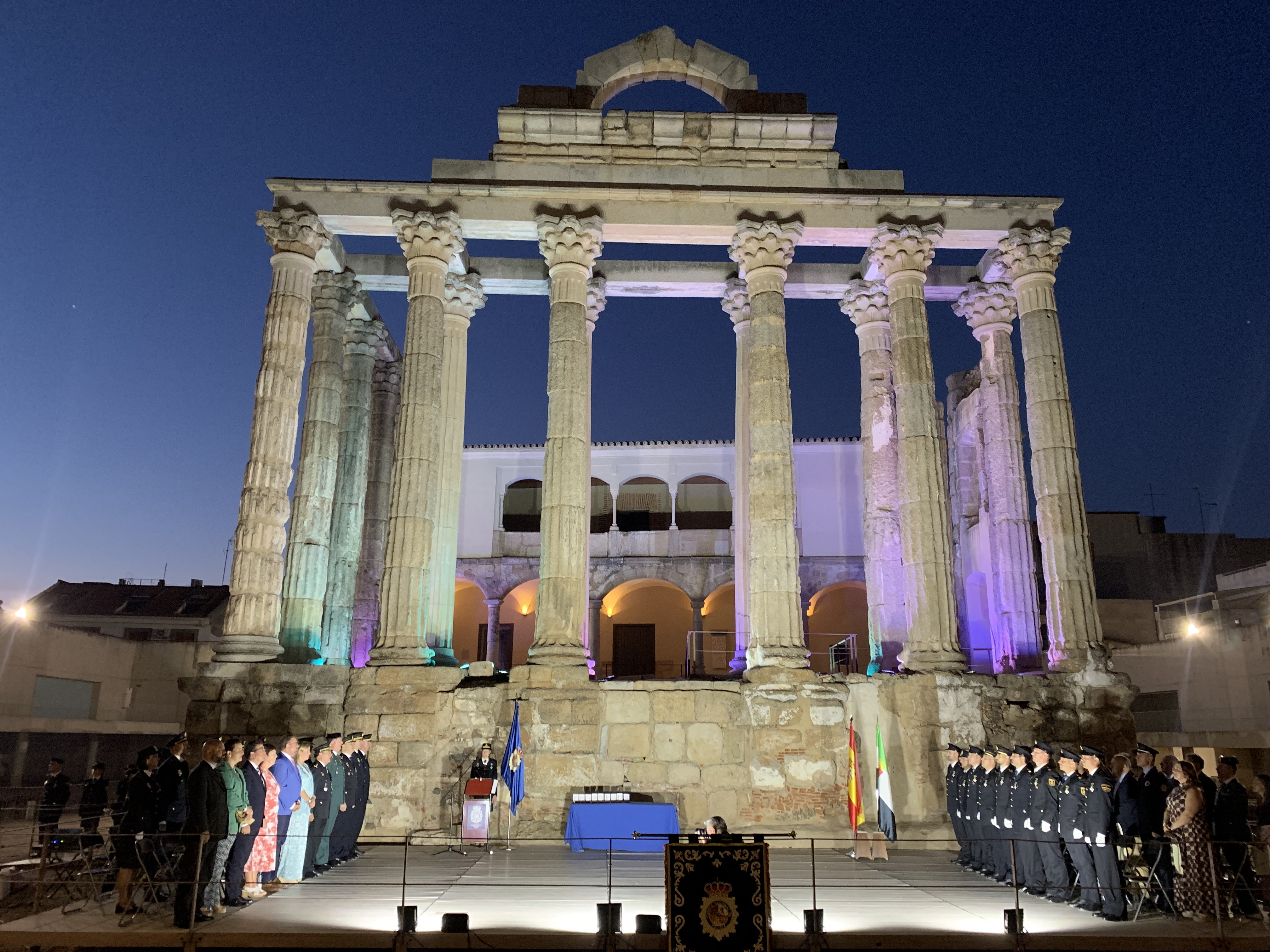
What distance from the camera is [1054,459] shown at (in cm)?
1811

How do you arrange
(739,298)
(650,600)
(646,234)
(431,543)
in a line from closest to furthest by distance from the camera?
(431,543) → (646,234) → (739,298) → (650,600)

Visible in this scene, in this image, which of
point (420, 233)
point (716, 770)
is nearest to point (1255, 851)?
point (716, 770)

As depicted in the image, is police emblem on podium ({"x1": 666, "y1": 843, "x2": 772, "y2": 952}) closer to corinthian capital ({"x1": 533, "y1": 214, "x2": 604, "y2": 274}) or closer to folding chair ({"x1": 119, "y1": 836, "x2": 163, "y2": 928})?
folding chair ({"x1": 119, "y1": 836, "x2": 163, "y2": 928})

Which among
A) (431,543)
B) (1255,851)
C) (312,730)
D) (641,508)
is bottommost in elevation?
(1255,851)

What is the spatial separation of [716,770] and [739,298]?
10.6 metres

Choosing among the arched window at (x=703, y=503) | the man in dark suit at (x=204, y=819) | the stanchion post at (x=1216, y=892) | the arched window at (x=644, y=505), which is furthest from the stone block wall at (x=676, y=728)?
the arched window at (x=644, y=505)

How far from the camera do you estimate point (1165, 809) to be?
1026 centimetres

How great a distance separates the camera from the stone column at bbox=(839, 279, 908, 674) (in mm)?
19531

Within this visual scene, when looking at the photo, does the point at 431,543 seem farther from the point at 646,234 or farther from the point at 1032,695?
the point at 1032,695

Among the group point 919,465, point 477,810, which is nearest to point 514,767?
point 477,810

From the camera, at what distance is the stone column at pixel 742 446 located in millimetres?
20297

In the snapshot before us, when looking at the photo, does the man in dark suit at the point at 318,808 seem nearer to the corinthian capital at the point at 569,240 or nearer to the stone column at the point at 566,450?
the stone column at the point at 566,450

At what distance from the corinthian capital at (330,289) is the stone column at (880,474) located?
1116 centimetres

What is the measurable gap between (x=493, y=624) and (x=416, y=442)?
48.3 ft
